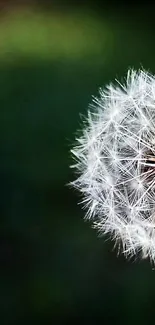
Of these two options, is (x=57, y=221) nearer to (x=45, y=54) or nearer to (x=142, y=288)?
(x=142, y=288)

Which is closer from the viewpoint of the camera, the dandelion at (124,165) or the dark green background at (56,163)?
the dandelion at (124,165)

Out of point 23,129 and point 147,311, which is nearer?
point 147,311

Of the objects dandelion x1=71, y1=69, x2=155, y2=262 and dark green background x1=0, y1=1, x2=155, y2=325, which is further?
dark green background x1=0, y1=1, x2=155, y2=325

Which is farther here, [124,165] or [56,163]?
[56,163]

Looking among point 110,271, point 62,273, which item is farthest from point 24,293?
point 110,271
